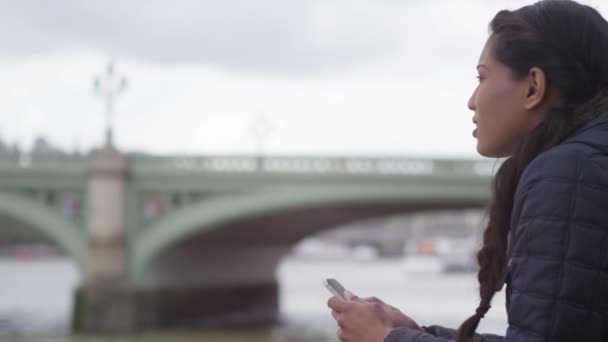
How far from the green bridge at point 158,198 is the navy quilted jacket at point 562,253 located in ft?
52.2

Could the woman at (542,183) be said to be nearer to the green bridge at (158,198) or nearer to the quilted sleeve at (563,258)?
the quilted sleeve at (563,258)

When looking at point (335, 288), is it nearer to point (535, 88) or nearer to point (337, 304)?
point (337, 304)

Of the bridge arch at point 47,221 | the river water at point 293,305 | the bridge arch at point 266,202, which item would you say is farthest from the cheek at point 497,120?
the bridge arch at point 47,221

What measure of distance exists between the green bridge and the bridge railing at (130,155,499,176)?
16 millimetres

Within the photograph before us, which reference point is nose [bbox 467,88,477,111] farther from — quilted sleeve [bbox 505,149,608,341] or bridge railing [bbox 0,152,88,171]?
bridge railing [bbox 0,152,88,171]

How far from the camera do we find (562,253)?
3.73 ft

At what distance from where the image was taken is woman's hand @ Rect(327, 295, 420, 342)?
4.34 ft

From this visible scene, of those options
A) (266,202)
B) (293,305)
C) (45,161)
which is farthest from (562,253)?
(293,305)

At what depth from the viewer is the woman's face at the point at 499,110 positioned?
1.33 metres

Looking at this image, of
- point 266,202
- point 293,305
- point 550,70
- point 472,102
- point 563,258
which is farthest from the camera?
point 293,305

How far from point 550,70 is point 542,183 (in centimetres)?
18

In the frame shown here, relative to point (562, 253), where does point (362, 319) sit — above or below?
below

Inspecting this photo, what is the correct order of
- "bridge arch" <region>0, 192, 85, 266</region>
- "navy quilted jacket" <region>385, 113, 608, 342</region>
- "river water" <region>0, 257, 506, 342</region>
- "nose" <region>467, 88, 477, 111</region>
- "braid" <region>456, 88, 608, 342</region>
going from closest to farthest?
"navy quilted jacket" <region>385, 113, 608, 342</region>
"braid" <region>456, 88, 608, 342</region>
"nose" <region>467, 88, 477, 111</region>
"river water" <region>0, 257, 506, 342</region>
"bridge arch" <region>0, 192, 85, 266</region>

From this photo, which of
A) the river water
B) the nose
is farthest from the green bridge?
the nose
